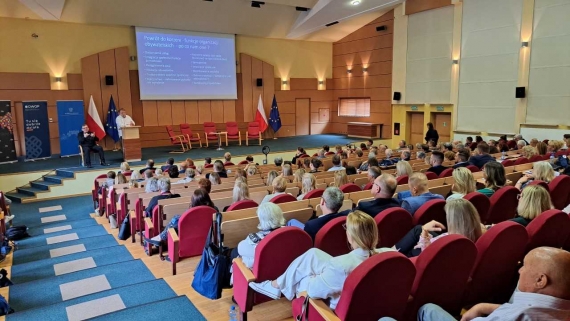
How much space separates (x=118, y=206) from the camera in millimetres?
5602

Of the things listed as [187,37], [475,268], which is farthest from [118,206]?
[187,37]

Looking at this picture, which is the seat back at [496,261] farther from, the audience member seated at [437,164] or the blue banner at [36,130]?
the blue banner at [36,130]

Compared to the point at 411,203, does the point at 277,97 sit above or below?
above

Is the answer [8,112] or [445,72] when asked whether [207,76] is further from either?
[445,72]

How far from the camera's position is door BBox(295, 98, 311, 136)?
649 inches

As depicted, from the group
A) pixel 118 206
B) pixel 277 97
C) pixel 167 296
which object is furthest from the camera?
pixel 277 97

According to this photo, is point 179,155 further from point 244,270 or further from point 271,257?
point 271,257

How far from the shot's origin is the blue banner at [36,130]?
10.7 metres

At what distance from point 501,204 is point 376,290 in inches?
102

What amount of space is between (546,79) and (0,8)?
14976 mm

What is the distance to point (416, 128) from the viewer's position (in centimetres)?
1420

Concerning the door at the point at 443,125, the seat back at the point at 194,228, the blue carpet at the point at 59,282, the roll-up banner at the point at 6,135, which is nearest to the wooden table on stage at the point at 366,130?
the door at the point at 443,125

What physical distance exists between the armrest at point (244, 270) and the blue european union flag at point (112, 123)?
10821 mm

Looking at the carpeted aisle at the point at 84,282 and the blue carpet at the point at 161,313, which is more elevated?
the blue carpet at the point at 161,313
